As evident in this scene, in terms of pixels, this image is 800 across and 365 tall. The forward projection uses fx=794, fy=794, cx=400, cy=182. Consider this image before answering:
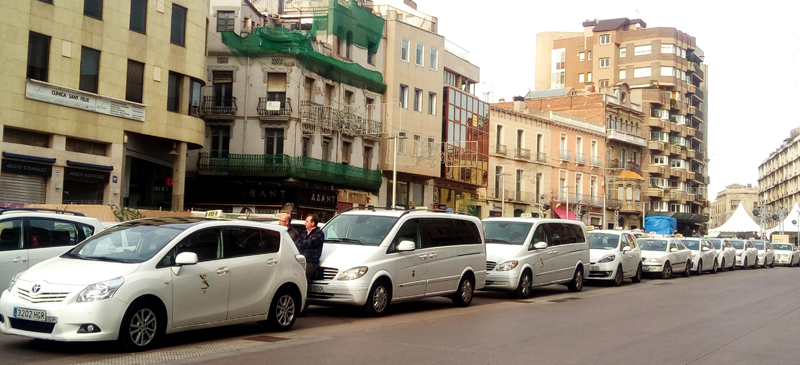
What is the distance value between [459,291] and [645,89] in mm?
75050

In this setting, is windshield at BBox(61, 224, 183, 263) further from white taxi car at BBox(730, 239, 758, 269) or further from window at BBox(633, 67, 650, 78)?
window at BBox(633, 67, 650, 78)

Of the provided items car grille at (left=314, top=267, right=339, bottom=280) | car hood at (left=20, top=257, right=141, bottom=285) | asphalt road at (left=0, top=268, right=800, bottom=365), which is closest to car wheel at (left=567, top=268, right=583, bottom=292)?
asphalt road at (left=0, top=268, right=800, bottom=365)

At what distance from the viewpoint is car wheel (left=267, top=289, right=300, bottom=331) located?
11.5m

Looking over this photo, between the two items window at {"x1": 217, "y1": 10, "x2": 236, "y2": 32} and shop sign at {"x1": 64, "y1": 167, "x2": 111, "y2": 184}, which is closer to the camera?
shop sign at {"x1": 64, "y1": 167, "x2": 111, "y2": 184}

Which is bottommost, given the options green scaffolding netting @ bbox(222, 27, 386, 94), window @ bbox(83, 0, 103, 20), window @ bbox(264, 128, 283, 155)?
window @ bbox(264, 128, 283, 155)

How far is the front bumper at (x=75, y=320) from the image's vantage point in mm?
8758

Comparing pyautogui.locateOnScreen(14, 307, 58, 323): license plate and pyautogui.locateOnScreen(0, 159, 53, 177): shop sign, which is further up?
pyautogui.locateOnScreen(0, 159, 53, 177): shop sign

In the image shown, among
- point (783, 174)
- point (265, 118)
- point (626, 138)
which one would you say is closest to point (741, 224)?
point (626, 138)

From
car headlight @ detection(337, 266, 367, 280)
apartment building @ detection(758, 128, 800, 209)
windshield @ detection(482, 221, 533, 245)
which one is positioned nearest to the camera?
car headlight @ detection(337, 266, 367, 280)

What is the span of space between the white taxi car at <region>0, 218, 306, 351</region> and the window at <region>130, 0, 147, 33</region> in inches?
852

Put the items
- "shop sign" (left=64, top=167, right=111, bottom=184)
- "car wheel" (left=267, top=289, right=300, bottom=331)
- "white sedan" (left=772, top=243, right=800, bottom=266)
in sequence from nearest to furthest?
1. "car wheel" (left=267, top=289, right=300, bottom=331)
2. "shop sign" (left=64, top=167, right=111, bottom=184)
3. "white sedan" (left=772, top=243, right=800, bottom=266)

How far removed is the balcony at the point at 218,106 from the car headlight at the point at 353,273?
27440 millimetres

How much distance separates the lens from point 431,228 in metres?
15.5

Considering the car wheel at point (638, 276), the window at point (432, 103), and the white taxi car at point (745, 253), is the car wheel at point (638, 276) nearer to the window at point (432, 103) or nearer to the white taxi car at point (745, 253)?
the white taxi car at point (745, 253)
